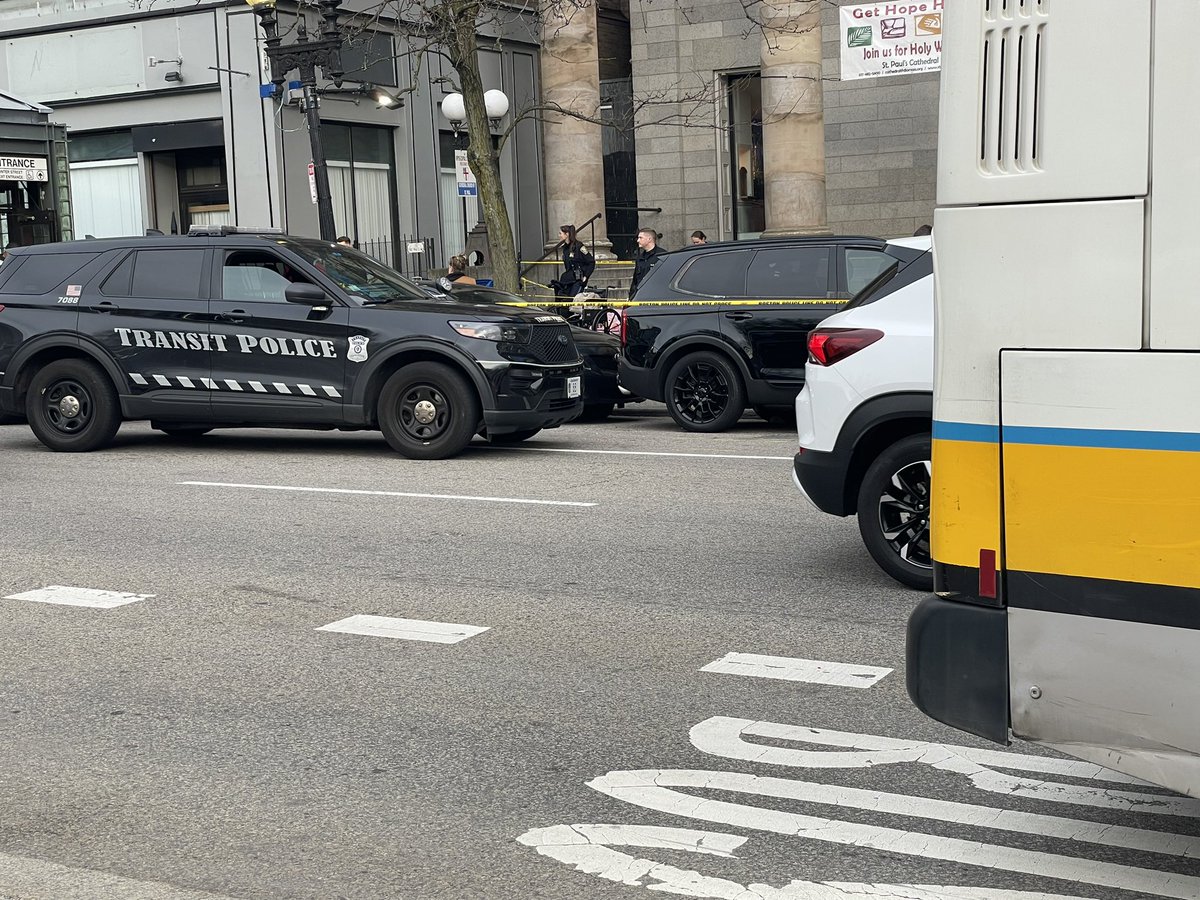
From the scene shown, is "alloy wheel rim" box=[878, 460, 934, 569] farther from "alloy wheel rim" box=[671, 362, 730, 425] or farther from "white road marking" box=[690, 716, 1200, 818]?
"alloy wheel rim" box=[671, 362, 730, 425]

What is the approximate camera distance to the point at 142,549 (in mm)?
9023

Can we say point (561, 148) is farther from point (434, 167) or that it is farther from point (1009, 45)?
point (1009, 45)

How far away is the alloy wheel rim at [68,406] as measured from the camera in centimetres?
1346

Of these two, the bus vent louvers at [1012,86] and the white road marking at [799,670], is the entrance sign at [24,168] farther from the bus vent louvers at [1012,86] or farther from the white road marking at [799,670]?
the bus vent louvers at [1012,86]

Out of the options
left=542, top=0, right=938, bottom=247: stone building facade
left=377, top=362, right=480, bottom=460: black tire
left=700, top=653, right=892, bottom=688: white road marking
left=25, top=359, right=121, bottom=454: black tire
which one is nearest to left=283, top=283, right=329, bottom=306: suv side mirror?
left=377, top=362, right=480, bottom=460: black tire

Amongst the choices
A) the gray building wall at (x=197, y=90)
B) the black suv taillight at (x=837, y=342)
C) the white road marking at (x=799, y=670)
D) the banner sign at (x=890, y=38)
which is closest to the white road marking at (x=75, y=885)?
the white road marking at (x=799, y=670)

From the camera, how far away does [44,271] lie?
1358 cm

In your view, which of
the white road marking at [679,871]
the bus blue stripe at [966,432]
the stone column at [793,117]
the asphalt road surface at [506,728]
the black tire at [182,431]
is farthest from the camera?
the stone column at [793,117]

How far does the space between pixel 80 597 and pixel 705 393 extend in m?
7.94

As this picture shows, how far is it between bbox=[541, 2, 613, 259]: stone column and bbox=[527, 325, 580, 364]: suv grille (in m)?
14.9

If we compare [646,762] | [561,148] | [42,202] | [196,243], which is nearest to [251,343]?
[196,243]

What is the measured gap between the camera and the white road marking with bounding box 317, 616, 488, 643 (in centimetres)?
682

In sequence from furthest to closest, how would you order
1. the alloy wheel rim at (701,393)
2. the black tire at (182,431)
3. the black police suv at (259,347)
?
the alloy wheel rim at (701,393), the black tire at (182,431), the black police suv at (259,347)

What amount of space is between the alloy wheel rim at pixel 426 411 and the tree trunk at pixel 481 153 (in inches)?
376
